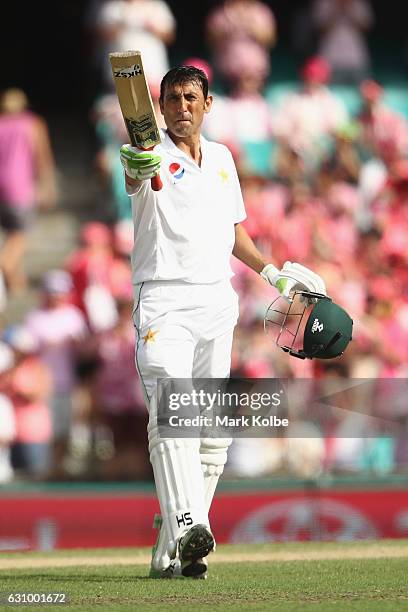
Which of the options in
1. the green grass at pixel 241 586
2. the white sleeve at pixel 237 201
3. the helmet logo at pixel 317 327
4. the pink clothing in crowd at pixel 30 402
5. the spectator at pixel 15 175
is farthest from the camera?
the spectator at pixel 15 175

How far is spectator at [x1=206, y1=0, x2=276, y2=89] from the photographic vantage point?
12867 mm

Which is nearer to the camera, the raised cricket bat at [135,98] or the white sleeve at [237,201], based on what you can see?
the raised cricket bat at [135,98]

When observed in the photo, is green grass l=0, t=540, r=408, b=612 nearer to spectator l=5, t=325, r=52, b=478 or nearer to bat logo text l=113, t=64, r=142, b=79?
bat logo text l=113, t=64, r=142, b=79

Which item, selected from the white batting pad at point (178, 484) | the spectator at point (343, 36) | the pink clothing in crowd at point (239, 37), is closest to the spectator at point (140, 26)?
the pink clothing in crowd at point (239, 37)

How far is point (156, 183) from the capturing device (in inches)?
206

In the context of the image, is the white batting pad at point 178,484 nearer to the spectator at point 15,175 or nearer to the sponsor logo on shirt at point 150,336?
the sponsor logo on shirt at point 150,336

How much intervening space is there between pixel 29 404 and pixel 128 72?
14.8 feet

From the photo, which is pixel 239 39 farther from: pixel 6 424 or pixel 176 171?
pixel 176 171

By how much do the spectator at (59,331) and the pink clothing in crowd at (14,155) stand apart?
160 centimetres

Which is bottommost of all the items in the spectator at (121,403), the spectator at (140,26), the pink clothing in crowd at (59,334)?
the spectator at (121,403)

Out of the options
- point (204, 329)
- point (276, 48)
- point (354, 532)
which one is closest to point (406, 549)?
point (354, 532)

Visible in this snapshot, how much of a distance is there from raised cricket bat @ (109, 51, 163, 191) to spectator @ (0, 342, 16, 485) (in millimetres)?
4179

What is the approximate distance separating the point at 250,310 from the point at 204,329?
14.6ft

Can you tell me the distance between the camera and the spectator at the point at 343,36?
13.7 metres
